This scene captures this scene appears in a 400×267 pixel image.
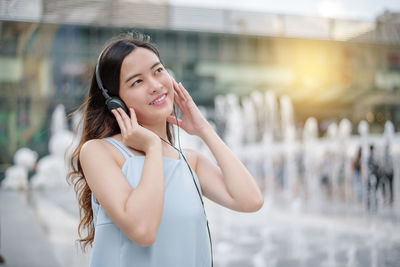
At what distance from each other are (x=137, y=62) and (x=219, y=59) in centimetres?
2275

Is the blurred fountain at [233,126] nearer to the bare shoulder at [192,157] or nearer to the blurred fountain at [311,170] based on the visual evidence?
the blurred fountain at [311,170]

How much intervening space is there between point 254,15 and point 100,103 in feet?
75.4

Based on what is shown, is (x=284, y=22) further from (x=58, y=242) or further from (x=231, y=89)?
(x=58, y=242)

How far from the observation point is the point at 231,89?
2341 centimetres

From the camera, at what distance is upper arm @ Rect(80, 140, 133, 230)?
0.98 m

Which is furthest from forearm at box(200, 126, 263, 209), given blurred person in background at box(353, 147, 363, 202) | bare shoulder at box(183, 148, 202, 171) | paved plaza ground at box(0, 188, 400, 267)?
blurred person in background at box(353, 147, 363, 202)

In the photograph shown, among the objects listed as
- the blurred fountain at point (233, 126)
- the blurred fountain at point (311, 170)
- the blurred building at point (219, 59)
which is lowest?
the blurred fountain at point (311, 170)

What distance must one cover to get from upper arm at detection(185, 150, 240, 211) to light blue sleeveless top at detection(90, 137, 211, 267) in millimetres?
165

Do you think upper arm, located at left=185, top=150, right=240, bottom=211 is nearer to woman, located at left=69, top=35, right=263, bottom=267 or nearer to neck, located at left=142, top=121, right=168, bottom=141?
woman, located at left=69, top=35, right=263, bottom=267

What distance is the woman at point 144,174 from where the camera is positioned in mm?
996

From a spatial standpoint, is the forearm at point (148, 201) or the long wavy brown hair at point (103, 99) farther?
the long wavy brown hair at point (103, 99)

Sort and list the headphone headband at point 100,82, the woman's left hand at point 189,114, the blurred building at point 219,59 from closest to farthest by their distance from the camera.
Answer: the headphone headband at point 100,82 → the woman's left hand at point 189,114 → the blurred building at point 219,59

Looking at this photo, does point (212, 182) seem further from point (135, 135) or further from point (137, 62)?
→ point (137, 62)

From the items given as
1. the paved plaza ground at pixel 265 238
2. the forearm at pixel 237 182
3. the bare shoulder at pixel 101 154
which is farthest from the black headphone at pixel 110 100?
the paved plaza ground at pixel 265 238
